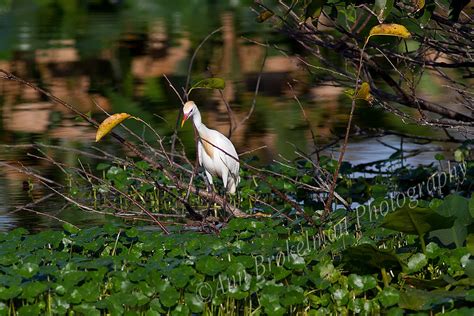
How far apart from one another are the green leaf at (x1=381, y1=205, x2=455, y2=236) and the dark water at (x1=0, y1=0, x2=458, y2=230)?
1041 mm

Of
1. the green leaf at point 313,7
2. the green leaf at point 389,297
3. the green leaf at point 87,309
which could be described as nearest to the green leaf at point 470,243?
the green leaf at point 389,297

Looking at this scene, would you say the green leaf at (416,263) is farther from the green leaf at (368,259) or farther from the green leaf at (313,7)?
the green leaf at (313,7)

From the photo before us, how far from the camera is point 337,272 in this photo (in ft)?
16.3

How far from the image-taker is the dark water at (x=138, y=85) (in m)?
8.80

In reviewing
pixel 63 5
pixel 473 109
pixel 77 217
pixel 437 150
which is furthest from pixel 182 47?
pixel 473 109

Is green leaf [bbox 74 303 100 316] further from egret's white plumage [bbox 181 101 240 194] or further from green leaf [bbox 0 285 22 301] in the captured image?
egret's white plumage [bbox 181 101 240 194]

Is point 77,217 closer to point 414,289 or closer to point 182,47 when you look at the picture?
point 414,289

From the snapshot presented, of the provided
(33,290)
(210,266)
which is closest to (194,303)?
(210,266)

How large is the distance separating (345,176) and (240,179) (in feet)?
2.23

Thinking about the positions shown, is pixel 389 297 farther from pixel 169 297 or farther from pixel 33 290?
pixel 33 290

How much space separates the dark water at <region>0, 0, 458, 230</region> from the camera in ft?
28.9

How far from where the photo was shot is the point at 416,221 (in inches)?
194

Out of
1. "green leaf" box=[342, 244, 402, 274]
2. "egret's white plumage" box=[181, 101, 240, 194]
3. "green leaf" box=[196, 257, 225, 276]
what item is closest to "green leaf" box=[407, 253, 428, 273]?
"green leaf" box=[342, 244, 402, 274]

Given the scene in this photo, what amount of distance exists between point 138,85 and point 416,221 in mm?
7521
